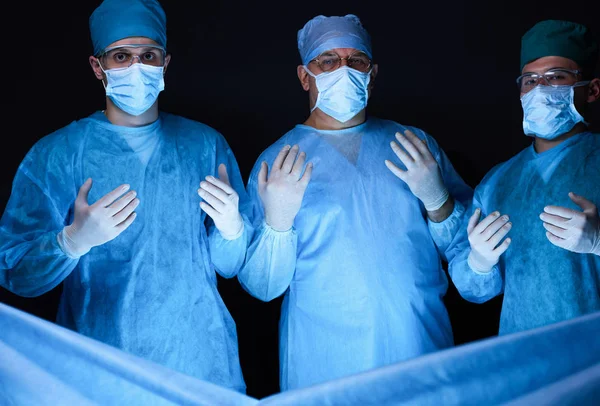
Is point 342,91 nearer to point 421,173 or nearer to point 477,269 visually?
point 421,173

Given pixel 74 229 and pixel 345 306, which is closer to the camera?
pixel 74 229

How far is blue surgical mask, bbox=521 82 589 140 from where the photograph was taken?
1902 mm

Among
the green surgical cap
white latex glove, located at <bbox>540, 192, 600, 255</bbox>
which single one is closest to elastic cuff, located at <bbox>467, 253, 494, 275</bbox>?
white latex glove, located at <bbox>540, 192, 600, 255</bbox>

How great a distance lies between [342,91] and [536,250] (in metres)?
0.77

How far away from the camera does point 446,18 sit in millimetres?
2693

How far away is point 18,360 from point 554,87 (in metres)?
1.59

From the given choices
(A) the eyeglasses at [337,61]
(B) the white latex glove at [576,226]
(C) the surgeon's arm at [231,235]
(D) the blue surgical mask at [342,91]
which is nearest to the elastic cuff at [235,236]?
(C) the surgeon's arm at [231,235]

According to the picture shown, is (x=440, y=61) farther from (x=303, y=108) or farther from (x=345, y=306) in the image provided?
(x=345, y=306)

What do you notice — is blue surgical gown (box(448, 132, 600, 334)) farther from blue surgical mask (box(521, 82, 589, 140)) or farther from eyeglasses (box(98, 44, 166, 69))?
eyeglasses (box(98, 44, 166, 69))

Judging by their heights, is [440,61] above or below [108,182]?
above

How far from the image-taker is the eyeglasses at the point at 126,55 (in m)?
1.97

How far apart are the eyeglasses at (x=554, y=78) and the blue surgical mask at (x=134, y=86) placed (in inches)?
44.1

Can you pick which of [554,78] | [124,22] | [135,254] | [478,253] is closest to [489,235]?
[478,253]

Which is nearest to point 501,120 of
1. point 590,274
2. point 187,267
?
point 590,274
